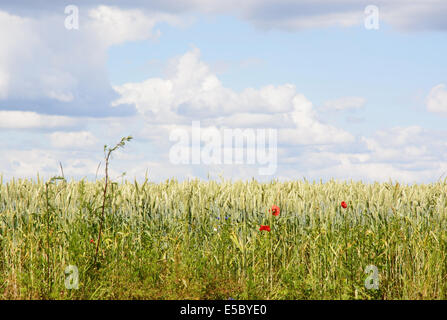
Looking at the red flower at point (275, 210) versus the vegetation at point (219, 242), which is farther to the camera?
the red flower at point (275, 210)

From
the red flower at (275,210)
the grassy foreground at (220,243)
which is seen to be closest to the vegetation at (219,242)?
the grassy foreground at (220,243)

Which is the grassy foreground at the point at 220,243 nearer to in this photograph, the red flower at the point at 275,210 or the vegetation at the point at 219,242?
the vegetation at the point at 219,242

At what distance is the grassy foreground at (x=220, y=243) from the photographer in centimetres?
623

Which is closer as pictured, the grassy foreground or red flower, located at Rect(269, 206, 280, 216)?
the grassy foreground

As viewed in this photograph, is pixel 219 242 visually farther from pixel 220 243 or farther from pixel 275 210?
pixel 275 210

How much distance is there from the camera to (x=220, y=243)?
715 centimetres

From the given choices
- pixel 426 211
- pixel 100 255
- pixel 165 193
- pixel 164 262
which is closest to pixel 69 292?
pixel 100 255

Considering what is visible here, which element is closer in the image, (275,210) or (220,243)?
(275,210)

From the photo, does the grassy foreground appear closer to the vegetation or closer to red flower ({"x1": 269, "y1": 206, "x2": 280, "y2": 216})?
the vegetation

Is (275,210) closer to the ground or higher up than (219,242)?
higher up

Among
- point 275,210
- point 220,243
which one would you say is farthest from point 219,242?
point 275,210

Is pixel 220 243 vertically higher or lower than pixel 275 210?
lower

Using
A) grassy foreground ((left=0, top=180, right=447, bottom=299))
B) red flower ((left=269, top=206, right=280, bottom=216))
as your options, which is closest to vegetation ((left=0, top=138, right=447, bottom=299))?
grassy foreground ((left=0, top=180, right=447, bottom=299))

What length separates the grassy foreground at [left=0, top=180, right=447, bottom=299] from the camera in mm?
6234
